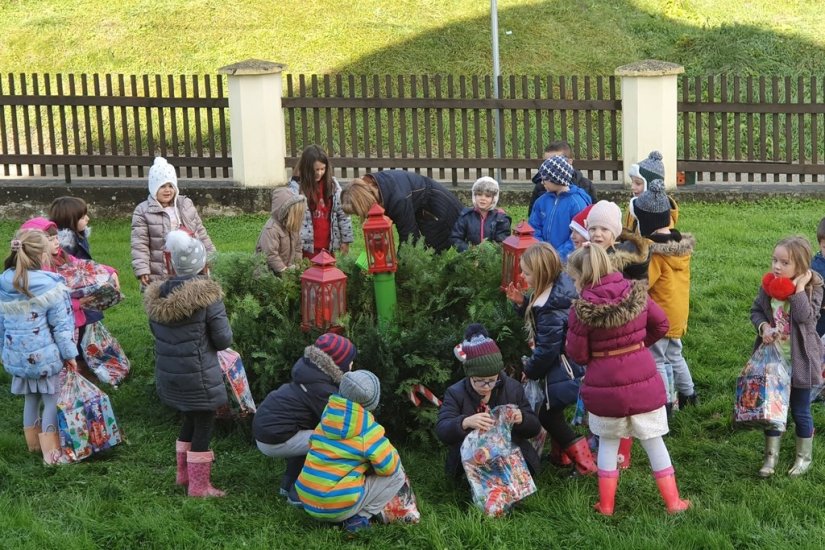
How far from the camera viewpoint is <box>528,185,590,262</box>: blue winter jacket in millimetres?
7516

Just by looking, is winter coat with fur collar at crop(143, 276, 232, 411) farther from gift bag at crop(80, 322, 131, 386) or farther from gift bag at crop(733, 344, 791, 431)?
gift bag at crop(733, 344, 791, 431)

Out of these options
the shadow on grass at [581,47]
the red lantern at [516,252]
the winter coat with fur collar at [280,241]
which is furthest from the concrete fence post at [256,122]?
the red lantern at [516,252]

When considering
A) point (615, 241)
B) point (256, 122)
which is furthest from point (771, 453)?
point (256, 122)

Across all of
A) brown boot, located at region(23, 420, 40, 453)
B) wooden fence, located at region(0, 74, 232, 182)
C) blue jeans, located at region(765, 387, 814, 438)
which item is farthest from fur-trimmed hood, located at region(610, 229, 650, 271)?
wooden fence, located at region(0, 74, 232, 182)

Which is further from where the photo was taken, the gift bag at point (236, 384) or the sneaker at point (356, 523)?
the gift bag at point (236, 384)

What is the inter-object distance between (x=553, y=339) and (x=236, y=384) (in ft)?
6.52

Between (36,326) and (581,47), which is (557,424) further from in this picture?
(581,47)

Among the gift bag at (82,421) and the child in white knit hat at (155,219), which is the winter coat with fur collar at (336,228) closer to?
the child in white knit hat at (155,219)

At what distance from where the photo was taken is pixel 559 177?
739 centimetres

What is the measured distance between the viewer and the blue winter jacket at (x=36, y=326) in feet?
21.3

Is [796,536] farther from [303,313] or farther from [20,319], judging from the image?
[20,319]

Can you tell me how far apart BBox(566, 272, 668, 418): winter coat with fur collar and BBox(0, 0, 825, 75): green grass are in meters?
13.0

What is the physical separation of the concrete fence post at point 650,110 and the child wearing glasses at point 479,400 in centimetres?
797

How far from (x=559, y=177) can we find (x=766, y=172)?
22.9ft
